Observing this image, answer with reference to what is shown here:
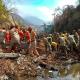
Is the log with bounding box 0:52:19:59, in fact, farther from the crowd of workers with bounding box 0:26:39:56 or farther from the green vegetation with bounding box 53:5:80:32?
the green vegetation with bounding box 53:5:80:32

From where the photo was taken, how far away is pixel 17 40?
80.0 ft

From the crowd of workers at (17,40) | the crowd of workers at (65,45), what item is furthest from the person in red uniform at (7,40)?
the crowd of workers at (65,45)

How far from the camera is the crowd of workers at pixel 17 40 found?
24266mm

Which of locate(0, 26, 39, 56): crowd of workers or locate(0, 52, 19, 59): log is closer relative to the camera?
locate(0, 52, 19, 59): log

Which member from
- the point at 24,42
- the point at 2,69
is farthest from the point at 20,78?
the point at 24,42

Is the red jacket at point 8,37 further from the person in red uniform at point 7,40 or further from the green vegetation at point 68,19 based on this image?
the green vegetation at point 68,19

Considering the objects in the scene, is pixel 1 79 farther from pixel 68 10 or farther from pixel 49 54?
pixel 68 10

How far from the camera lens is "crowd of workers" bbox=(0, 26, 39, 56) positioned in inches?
955

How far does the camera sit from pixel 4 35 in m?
24.9

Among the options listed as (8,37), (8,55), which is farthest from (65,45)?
(8,55)

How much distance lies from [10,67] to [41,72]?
1946 mm

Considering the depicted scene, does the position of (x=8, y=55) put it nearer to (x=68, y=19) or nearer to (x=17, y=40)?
(x=17, y=40)

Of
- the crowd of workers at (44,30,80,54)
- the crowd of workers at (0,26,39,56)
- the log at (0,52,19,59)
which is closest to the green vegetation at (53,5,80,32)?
the crowd of workers at (44,30,80,54)

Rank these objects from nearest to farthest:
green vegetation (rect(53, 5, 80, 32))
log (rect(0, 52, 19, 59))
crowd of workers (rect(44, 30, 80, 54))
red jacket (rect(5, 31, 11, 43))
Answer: log (rect(0, 52, 19, 59)), red jacket (rect(5, 31, 11, 43)), crowd of workers (rect(44, 30, 80, 54)), green vegetation (rect(53, 5, 80, 32))
